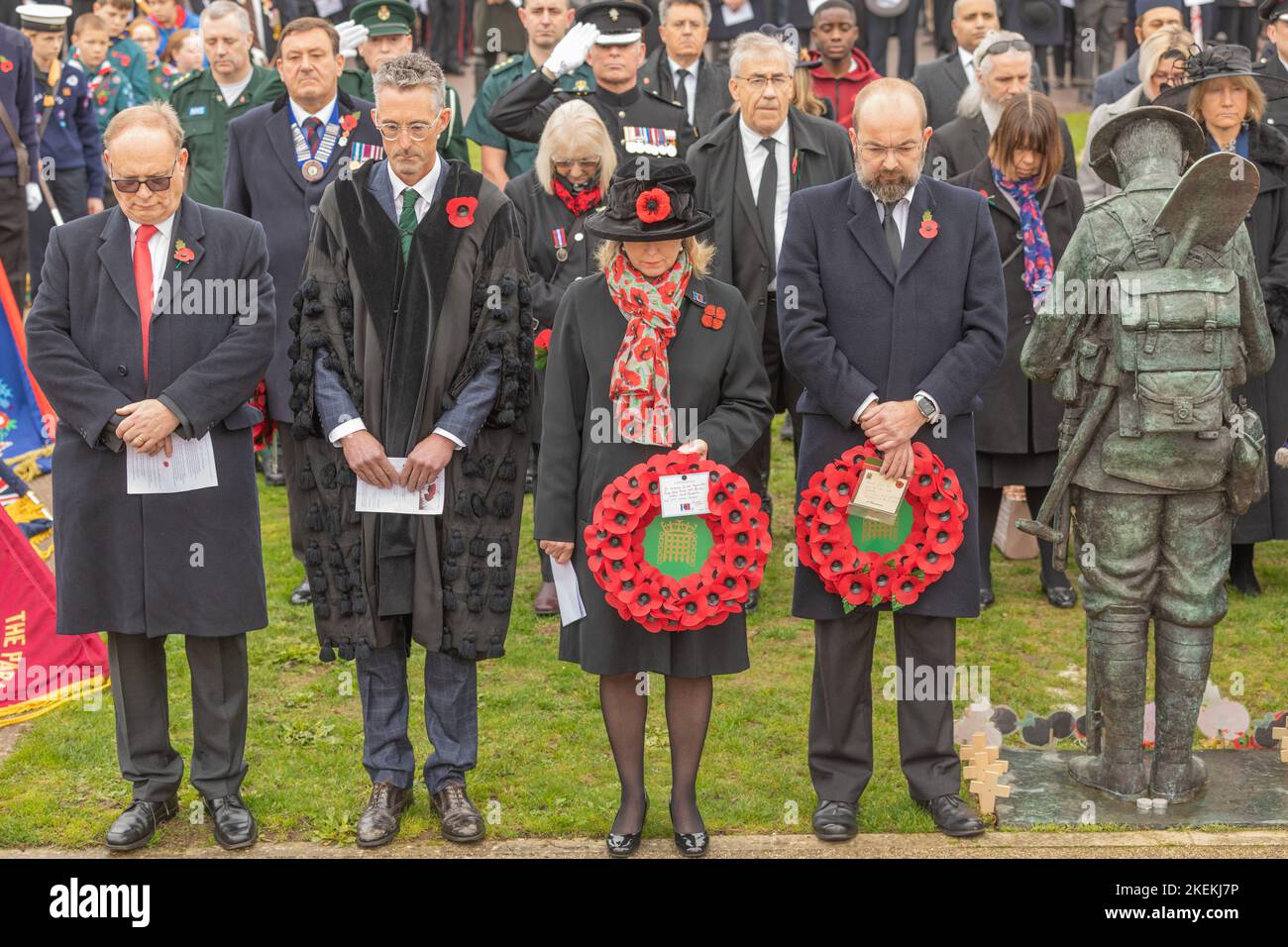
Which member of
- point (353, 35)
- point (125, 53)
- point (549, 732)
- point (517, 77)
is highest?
point (125, 53)

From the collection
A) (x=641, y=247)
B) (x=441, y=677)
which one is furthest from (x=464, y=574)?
(x=641, y=247)

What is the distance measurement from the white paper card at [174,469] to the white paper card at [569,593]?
1194 mm

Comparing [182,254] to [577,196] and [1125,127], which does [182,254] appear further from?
[1125,127]

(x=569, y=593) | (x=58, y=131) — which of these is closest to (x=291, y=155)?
(x=569, y=593)

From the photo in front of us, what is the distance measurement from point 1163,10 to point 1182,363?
5.66m

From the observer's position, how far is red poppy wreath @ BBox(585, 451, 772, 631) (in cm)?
539

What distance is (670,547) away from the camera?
543 centimetres

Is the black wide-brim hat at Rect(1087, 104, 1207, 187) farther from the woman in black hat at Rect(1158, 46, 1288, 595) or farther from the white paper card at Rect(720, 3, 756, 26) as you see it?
the white paper card at Rect(720, 3, 756, 26)

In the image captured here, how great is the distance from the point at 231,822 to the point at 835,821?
6.72 ft

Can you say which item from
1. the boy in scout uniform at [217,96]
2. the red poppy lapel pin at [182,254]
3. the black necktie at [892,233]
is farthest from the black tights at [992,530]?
the boy in scout uniform at [217,96]

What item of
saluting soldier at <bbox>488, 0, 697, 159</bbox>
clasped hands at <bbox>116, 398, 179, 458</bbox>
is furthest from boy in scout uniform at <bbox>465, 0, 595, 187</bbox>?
clasped hands at <bbox>116, 398, 179, 458</bbox>

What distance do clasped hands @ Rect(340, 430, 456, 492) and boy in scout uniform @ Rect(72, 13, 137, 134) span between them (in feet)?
28.9

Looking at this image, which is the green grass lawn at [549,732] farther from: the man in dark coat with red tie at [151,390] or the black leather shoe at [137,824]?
the man in dark coat with red tie at [151,390]

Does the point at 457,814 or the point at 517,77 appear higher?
the point at 517,77
